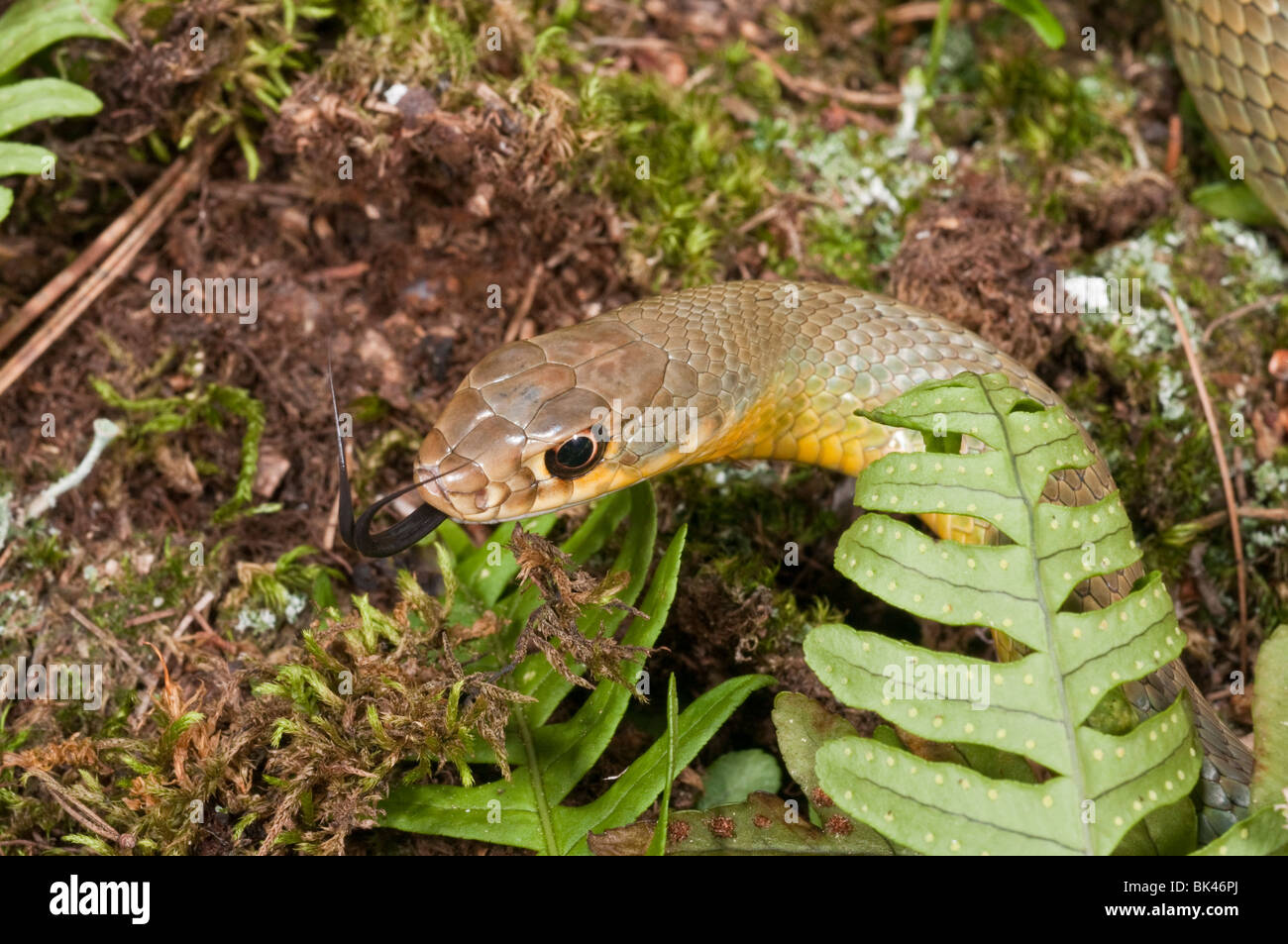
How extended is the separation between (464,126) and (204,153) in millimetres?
1122

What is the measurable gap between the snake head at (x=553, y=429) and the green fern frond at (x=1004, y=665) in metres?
0.96

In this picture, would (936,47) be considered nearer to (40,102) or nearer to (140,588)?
(40,102)

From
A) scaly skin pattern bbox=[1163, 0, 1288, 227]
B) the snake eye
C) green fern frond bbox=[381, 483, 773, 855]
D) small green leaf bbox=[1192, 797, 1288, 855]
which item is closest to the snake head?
the snake eye

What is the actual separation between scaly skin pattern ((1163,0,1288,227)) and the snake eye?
10.3 feet

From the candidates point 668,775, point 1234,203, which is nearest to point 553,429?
point 668,775

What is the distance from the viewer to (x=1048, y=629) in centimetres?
267

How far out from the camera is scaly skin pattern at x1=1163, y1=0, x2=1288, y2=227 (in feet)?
14.7

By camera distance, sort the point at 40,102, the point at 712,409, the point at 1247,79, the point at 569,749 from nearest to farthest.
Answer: the point at 569,749 < the point at 712,409 < the point at 40,102 < the point at 1247,79

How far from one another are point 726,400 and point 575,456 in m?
0.57

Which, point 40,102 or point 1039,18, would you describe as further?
point 1039,18

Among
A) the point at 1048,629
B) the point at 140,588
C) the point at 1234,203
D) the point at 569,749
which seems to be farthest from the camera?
the point at 1234,203

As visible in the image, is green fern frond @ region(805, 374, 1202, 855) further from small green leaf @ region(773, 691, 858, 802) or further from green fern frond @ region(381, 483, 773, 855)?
green fern frond @ region(381, 483, 773, 855)
